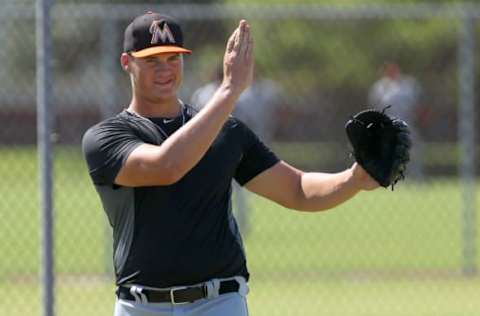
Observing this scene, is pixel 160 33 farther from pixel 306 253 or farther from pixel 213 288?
pixel 306 253

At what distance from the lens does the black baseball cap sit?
15.5 feet

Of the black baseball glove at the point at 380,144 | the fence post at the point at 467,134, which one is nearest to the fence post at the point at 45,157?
the black baseball glove at the point at 380,144

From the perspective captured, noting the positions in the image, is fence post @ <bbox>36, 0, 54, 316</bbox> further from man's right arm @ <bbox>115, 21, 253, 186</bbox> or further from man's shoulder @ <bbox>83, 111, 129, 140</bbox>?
man's right arm @ <bbox>115, 21, 253, 186</bbox>

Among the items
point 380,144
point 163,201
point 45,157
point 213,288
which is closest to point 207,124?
point 163,201

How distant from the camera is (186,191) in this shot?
4.63 metres

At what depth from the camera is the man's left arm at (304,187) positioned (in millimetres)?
A: 4934

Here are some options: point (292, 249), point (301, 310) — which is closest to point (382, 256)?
point (292, 249)

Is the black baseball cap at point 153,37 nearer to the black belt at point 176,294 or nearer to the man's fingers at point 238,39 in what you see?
the man's fingers at point 238,39

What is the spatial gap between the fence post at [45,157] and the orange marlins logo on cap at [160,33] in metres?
1.37

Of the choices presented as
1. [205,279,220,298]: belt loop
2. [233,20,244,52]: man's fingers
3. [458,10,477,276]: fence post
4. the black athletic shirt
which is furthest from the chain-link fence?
[233,20,244,52]: man's fingers

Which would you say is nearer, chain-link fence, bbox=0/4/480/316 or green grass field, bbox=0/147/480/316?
green grass field, bbox=0/147/480/316

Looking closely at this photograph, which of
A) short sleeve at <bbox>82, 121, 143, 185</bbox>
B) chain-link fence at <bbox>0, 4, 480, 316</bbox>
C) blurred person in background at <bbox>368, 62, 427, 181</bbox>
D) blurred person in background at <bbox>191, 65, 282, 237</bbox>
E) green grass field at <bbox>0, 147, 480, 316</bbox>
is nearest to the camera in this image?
short sleeve at <bbox>82, 121, 143, 185</bbox>

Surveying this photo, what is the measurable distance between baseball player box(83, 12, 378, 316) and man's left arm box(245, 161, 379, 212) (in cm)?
6

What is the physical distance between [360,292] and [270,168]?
188 inches
